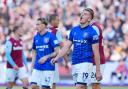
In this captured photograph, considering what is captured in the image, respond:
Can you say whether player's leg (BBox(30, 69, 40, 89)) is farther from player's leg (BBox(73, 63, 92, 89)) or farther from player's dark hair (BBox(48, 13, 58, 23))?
player's leg (BBox(73, 63, 92, 89))

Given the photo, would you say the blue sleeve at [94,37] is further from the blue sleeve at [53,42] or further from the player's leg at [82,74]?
the blue sleeve at [53,42]

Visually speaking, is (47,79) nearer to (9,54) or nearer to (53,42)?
(53,42)

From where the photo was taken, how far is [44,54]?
43.8 ft

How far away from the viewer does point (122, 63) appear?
2173 cm

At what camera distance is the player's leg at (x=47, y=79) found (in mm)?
13289

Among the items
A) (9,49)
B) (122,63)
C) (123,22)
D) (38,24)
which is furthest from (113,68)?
(38,24)

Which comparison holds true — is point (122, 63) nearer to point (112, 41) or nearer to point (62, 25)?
point (112, 41)

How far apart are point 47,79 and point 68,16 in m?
11.5

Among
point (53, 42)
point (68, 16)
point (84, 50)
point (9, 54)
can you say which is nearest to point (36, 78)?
point (53, 42)

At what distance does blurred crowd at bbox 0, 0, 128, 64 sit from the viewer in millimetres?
23234

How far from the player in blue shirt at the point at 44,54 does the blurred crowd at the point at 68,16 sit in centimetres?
925

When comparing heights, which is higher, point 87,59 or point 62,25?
point 62,25

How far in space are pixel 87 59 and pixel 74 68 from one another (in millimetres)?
337

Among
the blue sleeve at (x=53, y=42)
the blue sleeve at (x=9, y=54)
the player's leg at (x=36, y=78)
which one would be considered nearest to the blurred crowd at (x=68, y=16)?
the blue sleeve at (x=9, y=54)
